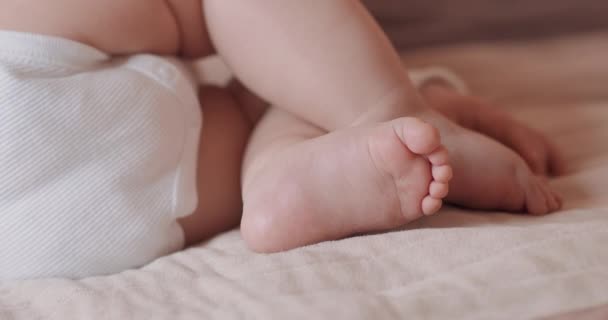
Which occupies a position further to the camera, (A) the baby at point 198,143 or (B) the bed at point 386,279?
(A) the baby at point 198,143

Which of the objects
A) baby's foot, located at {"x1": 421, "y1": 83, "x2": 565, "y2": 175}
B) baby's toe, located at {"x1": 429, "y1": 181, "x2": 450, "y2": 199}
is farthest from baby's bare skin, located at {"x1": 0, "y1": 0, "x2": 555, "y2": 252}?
baby's foot, located at {"x1": 421, "y1": 83, "x2": 565, "y2": 175}

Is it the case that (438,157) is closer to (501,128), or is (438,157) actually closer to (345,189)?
(345,189)

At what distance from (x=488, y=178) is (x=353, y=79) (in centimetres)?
17

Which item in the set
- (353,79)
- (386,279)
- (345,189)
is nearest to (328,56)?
(353,79)

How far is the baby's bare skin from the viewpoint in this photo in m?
0.64

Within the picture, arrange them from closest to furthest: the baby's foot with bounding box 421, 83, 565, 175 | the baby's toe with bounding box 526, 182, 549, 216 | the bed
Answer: the bed → the baby's toe with bounding box 526, 182, 549, 216 → the baby's foot with bounding box 421, 83, 565, 175

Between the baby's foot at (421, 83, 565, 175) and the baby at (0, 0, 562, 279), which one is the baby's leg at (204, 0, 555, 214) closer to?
the baby at (0, 0, 562, 279)

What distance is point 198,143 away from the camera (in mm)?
817

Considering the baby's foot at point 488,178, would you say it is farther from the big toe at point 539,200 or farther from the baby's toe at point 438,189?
the baby's toe at point 438,189

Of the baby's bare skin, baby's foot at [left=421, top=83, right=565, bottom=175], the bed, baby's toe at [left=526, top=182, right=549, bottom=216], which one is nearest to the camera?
the bed

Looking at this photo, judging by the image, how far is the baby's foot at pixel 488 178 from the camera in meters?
0.73

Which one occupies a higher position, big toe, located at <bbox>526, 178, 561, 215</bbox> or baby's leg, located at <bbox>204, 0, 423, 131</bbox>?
baby's leg, located at <bbox>204, 0, 423, 131</bbox>

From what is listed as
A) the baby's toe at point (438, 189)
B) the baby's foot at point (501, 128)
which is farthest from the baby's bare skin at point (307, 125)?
the baby's foot at point (501, 128)

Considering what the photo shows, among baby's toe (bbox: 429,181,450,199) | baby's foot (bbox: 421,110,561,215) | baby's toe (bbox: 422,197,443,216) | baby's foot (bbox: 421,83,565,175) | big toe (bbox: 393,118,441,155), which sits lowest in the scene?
baby's foot (bbox: 421,83,565,175)
